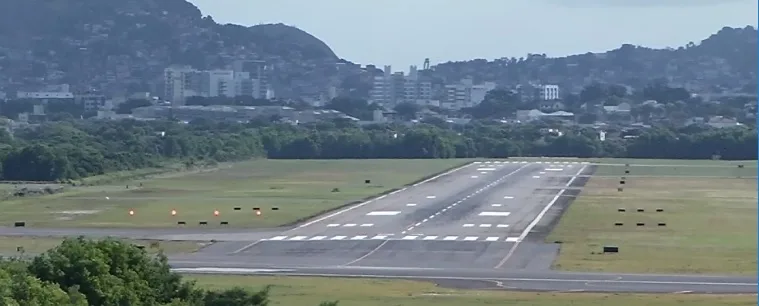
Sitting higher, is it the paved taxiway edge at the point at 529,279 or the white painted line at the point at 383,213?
the paved taxiway edge at the point at 529,279

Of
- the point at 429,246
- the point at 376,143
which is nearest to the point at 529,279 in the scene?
the point at 429,246

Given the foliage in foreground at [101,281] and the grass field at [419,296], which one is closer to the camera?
the foliage in foreground at [101,281]

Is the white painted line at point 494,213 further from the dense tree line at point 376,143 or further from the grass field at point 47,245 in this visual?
the dense tree line at point 376,143

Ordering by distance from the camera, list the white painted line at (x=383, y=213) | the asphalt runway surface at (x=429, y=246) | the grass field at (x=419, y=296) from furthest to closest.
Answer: the white painted line at (x=383, y=213) < the asphalt runway surface at (x=429, y=246) < the grass field at (x=419, y=296)

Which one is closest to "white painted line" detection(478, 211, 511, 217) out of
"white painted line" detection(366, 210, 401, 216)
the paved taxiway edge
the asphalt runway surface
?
the asphalt runway surface

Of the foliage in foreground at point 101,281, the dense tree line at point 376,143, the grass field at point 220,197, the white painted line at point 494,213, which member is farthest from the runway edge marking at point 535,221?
the dense tree line at point 376,143

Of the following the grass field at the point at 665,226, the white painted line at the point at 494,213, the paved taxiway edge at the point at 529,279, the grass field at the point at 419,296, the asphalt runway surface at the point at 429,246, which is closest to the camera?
the grass field at the point at 419,296

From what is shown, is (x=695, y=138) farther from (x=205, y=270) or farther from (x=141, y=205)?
(x=205, y=270)

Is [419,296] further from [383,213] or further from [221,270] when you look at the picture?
[383,213]
